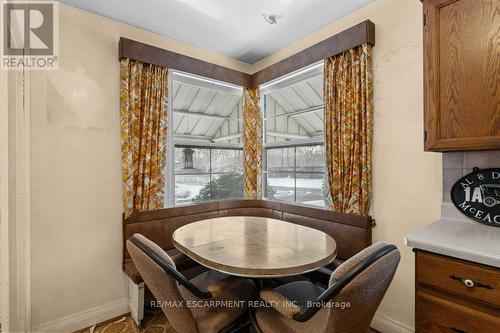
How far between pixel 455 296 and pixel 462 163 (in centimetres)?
87

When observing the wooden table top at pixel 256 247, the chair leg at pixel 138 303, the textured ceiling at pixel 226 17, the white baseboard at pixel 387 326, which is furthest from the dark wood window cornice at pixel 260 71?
the white baseboard at pixel 387 326

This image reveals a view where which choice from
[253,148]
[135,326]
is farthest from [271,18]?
[135,326]

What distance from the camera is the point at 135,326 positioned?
1953mm

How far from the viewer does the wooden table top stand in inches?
46.1

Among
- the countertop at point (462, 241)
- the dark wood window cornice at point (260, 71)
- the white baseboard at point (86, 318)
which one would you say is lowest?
the white baseboard at point (86, 318)

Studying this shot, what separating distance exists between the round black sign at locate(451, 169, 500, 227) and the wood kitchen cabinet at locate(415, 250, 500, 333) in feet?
2.01

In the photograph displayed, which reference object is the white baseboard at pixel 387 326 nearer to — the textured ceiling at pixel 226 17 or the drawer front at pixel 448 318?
the drawer front at pixel 448 318

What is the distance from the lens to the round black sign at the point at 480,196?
139cm

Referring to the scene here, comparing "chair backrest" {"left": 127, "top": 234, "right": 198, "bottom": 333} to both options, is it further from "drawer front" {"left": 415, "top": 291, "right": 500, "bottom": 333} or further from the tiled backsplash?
the tiled backsplash

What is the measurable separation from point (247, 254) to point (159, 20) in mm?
2136

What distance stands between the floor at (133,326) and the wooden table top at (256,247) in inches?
33.5

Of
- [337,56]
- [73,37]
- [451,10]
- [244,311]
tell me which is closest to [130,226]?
[244,311]

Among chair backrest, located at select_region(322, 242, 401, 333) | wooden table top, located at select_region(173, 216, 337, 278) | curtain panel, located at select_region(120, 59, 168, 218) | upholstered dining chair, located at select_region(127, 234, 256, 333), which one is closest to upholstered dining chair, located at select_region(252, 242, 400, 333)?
chair backrest, located at select_region(322, 242, 401, 333)

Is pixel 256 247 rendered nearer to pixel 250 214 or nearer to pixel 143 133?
pixel 250 214
